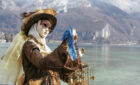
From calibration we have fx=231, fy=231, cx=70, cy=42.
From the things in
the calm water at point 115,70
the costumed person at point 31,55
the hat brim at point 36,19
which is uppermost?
the hat brim at point 36,19

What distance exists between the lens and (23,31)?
2.18 metres

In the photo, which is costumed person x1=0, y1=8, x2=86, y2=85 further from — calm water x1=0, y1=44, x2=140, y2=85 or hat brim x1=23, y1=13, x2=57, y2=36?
calm water x1=0, y1=44, x2=140, y2=85

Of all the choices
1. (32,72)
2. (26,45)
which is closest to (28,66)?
(32,72)

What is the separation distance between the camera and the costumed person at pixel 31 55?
6.25 ft

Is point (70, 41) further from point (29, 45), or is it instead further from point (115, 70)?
point (115, 70)

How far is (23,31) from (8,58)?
0.97ft

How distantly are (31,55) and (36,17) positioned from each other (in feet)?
1.30

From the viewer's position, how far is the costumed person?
191 cm

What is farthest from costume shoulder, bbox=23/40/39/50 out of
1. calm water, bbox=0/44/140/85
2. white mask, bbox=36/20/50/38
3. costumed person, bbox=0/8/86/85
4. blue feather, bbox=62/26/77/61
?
calm water, bbox=0/44/140/85

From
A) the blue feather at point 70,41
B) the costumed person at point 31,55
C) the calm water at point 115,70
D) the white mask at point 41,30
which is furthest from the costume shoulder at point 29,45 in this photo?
the calm water at point 115,70

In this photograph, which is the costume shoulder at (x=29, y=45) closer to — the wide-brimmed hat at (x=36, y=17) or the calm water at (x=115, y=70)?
the wide-brimmed hat at (x=36, y=17)

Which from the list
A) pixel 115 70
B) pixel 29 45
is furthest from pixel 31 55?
pixel 115 70

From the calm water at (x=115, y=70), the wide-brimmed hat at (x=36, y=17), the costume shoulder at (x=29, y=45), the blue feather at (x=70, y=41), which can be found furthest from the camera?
the calm water at (x=115, y=70)

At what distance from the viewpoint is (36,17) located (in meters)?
2.07
